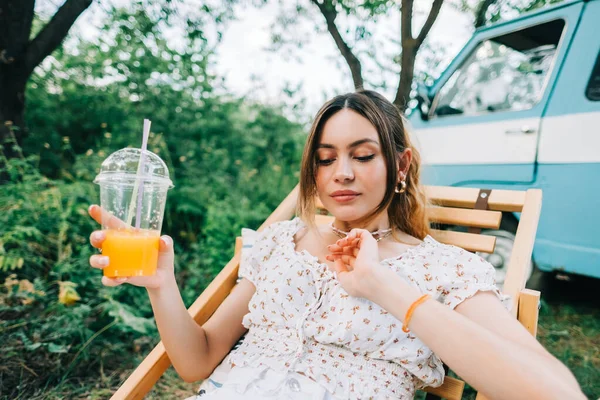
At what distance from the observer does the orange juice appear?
118 centimetres

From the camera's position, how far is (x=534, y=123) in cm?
290

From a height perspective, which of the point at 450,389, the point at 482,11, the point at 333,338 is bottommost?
the point at 450,389

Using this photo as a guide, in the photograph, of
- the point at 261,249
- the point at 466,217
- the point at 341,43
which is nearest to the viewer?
the point at 261,249

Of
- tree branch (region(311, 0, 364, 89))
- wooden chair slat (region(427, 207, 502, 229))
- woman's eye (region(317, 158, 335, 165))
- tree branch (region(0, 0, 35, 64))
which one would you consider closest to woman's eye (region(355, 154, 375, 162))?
woman's eye (region(317, 158, 335, 165))

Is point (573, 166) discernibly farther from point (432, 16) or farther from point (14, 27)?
point (14, 27)

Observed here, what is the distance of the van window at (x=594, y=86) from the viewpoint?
2.64 meters

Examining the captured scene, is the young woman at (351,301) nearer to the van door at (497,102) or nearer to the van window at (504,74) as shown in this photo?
the van door at (497,102)

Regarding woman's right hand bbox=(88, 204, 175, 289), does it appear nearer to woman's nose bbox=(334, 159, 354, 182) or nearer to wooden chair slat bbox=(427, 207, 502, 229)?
woman's nose bbox=(334, 159, 354, 182)

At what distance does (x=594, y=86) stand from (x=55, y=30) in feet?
13.7

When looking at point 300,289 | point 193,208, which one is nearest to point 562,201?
point 300,289

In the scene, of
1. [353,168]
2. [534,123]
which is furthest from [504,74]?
[353,168]

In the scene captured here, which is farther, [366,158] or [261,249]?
[261,249]

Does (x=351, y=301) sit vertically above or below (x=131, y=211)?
below

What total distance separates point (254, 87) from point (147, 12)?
7.99 ft
